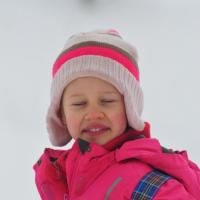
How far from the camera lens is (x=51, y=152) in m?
1.43

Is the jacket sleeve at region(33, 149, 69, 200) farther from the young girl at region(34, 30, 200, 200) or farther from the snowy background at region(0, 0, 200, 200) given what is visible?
the snowy background at region(0, 0, 200, 200)

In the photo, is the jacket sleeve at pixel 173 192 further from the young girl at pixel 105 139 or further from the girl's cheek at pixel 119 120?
the girl's cheek at pixel 119 120

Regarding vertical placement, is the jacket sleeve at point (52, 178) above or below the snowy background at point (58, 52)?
below

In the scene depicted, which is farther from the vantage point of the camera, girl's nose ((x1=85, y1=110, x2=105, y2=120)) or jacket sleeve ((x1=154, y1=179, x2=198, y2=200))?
girl's nose ((x1=85, y1=110, x2=105, y2=120))

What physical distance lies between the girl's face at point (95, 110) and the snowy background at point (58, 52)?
0.97 m

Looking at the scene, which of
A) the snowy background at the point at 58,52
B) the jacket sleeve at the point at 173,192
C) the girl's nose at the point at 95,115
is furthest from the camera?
the snowy background at the point at 58,52

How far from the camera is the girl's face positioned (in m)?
1.27

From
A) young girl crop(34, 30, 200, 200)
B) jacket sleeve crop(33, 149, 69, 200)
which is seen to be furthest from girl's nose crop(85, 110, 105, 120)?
jacket sleeve crop(33, 149, 69, 200)

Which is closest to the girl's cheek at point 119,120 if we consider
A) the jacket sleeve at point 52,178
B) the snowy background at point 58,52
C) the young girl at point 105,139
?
the young girl at point 105,139

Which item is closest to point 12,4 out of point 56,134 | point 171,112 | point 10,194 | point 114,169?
point 171,112

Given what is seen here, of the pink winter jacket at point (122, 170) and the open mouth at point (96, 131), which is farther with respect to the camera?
the open mouth at point (96, 131)

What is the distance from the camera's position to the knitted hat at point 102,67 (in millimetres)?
1291

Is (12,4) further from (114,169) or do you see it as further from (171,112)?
(114,169)

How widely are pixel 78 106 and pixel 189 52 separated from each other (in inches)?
93.3
